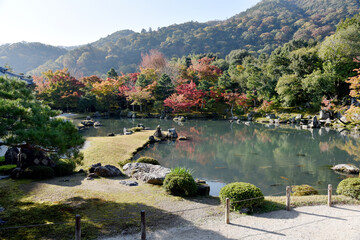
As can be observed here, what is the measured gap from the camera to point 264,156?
63.0 feet

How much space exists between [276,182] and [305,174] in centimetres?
265

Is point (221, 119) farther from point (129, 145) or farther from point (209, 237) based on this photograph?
point (209, 237)

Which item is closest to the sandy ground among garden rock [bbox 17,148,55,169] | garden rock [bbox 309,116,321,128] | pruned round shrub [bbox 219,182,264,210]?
pruned round shrub [bbox 219,182,264,210]

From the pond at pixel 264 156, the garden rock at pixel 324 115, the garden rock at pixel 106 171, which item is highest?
the garden rock at pixel 324 115

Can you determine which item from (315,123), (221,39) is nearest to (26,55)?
(221,39)

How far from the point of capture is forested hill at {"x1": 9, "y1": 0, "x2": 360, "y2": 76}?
316 ft

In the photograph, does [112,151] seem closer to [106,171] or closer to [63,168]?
[63,168]

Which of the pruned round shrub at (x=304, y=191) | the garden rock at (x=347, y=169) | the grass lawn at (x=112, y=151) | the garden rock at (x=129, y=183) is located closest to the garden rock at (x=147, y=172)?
the garden rock at (x=129, y=183)

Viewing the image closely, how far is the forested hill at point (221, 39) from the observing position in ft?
316

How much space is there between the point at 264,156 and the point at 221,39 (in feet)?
334

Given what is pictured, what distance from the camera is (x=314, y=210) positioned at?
8.18 metres

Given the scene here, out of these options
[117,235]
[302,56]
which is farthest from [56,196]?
[302,56]

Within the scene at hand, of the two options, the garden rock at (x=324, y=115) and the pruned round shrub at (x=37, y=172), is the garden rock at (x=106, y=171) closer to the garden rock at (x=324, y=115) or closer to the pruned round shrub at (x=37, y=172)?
the pruned round shrub at (x=37, y=172)

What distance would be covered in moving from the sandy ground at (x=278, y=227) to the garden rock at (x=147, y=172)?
13.7 feet
